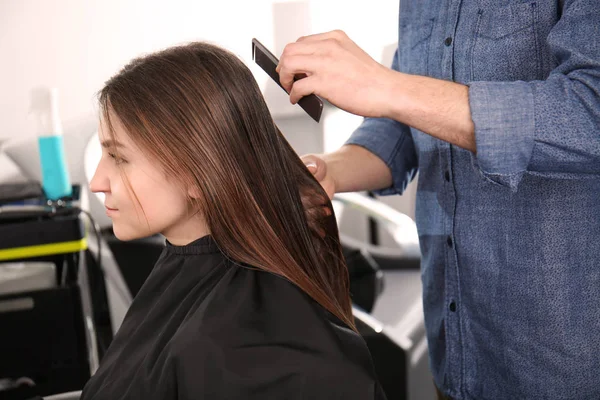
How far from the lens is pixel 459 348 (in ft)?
3.30

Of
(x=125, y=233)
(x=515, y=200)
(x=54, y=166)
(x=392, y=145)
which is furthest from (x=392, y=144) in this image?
(x=54, y=166)

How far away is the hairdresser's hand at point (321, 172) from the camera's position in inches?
40.6

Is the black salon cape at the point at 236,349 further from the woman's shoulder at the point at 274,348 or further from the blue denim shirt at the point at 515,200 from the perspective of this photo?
the blue denim shirt at the point at 515,200

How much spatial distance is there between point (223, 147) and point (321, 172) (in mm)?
217

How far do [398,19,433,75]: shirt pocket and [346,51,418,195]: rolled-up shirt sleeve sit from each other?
11cm

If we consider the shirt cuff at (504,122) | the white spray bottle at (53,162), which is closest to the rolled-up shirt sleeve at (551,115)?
the shirt cuff at (504,122)

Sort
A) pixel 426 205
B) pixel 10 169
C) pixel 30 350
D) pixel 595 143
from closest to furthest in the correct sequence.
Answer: pixel 595 143 → pixel 426 205 → pixel 30 350 → pixel 10 169

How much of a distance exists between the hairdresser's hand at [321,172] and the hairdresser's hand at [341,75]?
274 mm

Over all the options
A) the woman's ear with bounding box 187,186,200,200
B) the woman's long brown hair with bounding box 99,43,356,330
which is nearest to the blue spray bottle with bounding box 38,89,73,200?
the woman's long brown hair with bounding box 99,43,356,330

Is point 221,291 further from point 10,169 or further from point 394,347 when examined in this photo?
point 10,169

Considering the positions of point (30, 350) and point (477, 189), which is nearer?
point (477, 189)

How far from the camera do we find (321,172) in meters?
1.04

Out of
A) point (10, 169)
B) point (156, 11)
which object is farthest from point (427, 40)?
point (10, 169)

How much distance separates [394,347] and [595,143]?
A: 1.11 metres
